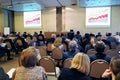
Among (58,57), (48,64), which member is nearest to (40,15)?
(58,57)

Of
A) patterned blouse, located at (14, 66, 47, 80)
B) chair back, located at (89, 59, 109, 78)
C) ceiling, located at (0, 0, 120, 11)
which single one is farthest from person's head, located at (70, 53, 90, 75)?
ceiling, located at (0, 0, 120, 11)

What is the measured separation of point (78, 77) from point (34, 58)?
726 millimetres

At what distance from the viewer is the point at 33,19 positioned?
1795 centimetres

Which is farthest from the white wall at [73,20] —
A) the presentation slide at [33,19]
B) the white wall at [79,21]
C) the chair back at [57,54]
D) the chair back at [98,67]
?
the chair back at [98,67]

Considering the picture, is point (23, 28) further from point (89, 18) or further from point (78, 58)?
point (78, 58)

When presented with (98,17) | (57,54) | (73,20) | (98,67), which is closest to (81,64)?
(98,67)

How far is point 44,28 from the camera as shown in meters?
17.7

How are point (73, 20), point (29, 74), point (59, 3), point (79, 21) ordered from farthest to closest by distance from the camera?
point (73, 20)
point (79, 21)
point (59, 3)
point (29, 74)

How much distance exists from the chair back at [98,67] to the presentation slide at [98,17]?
12190mm

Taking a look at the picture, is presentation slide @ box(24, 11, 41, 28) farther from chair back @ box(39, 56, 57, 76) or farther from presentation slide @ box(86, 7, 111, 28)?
chair back @ box(39, 56, 57, 76)

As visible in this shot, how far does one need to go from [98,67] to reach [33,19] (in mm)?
14969

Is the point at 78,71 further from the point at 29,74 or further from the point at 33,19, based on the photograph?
the point at 33,19

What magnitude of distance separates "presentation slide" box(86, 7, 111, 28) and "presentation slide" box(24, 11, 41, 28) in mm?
5076

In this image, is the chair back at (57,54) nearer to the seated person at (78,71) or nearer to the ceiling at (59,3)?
the seated person at (78,71)
